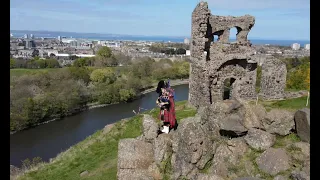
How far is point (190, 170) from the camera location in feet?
21.3

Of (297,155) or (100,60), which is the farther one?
(100,60)

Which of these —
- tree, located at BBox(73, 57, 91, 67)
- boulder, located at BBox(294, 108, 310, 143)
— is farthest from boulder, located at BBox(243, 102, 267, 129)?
tree, located at BBox(73, 57, 91, 67)

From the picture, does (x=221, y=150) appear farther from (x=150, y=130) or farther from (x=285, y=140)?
(x=150, y=130)

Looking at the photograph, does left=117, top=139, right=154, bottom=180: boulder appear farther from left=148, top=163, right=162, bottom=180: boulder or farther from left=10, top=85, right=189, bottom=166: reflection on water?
left=10, top=85, right=189, bottom=166: reflection on water

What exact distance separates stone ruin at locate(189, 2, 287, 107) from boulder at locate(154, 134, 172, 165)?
7415mm

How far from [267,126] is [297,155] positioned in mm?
1155

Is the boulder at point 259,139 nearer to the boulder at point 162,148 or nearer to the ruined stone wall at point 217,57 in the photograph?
the boulder at point 162,148

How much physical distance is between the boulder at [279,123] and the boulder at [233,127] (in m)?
0.60

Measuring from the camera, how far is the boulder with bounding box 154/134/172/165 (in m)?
7.14

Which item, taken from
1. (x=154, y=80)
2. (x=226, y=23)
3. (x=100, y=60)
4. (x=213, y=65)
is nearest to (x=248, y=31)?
(x=226, y=23)

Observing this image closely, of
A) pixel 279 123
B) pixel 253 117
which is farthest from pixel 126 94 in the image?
pixel 279 123

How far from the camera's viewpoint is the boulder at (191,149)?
21.3 ft

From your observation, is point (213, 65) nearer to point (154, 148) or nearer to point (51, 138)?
point (154, 148)
